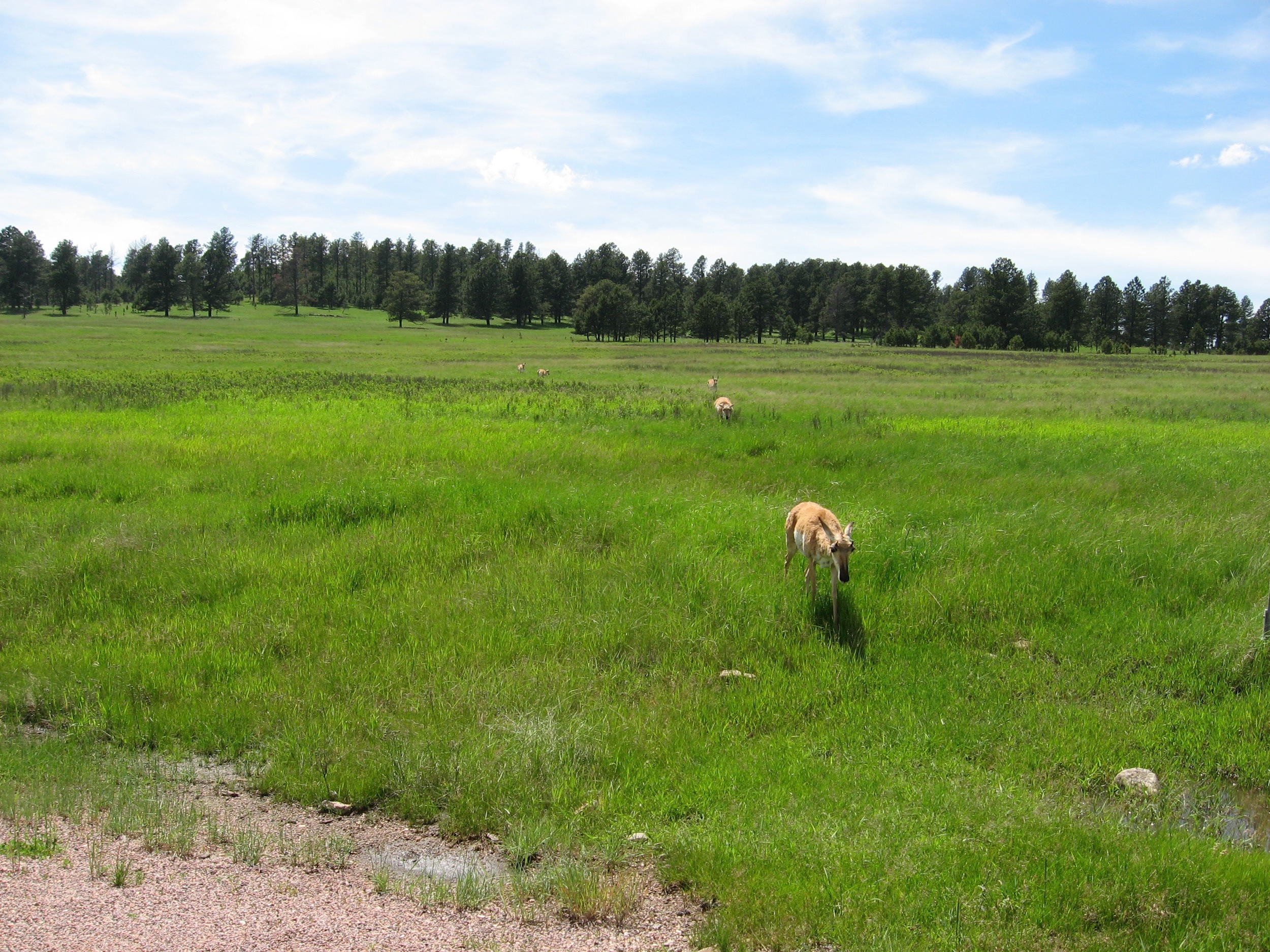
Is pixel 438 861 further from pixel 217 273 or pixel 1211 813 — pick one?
pixel 217 273

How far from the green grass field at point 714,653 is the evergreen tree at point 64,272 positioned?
12301 centimetres

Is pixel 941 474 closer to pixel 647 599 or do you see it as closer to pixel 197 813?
pixel 647 599

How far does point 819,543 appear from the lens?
10.2 m

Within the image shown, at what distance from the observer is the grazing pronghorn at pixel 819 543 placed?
9.61 m

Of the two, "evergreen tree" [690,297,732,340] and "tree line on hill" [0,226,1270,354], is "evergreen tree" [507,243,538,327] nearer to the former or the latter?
"tree line on hill" [0,226,1270,354]

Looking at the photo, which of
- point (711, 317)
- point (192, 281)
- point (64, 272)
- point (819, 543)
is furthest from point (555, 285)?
point (819, 543)

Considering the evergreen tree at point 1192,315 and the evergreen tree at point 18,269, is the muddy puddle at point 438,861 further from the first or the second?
the evergreen tree at point 1192,315

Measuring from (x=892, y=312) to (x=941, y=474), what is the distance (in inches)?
5296

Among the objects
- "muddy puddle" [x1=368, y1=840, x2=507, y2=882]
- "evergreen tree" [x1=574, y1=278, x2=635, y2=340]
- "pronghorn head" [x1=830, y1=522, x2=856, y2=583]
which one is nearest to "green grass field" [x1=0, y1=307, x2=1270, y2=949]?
"muddy puddle" [x1=368, y1=840, x2=507, y2=882]

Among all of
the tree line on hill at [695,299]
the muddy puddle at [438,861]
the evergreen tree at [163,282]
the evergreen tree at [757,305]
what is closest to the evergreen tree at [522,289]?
the tree line on hill at [695,299]

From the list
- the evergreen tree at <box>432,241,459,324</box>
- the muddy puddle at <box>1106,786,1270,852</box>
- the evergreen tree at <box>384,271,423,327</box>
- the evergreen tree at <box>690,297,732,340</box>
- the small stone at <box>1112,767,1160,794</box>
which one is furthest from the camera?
the evergreen tree at <box>432,241,459,324</box>

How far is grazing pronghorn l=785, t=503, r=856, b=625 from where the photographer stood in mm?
9609

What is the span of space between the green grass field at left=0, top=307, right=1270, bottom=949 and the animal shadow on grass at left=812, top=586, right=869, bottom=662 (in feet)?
0.18

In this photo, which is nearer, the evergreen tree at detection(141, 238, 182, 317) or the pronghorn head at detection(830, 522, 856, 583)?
the pronghorn head at detection(830, 522, 856, 583)
